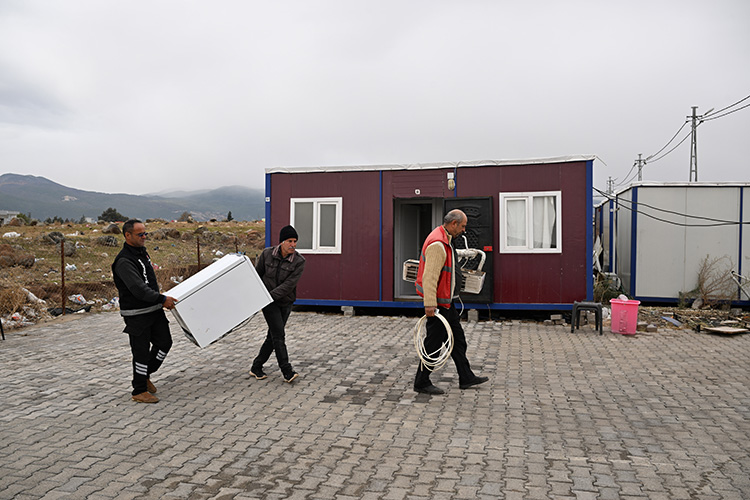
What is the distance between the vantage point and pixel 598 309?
976 centimetres

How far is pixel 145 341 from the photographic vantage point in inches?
223

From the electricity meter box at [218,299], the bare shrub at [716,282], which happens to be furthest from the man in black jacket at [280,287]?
the bare shrub at [716,282]

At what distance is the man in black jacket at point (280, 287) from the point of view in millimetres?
6363

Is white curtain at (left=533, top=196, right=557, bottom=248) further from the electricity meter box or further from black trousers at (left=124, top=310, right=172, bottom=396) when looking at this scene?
black trousers at (left=124, top=310, right=172, bottom=396)

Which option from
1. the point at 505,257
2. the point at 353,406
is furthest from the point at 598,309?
the point at 353,406

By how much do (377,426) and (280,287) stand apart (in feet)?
6.90

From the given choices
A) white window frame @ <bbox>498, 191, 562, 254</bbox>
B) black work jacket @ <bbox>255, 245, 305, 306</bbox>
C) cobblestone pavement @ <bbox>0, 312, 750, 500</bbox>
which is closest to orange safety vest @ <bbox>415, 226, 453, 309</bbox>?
cobblestone pavement @ <bbox>0, 312, 750, 500</bbox>

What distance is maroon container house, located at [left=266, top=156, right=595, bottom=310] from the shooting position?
10648mm

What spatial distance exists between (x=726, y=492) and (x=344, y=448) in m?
2.63

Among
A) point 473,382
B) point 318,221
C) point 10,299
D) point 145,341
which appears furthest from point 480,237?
point 10,299

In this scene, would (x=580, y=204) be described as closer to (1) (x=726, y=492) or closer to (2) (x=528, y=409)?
(2) (x=528, y=409)

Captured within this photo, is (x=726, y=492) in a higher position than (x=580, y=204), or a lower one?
lower

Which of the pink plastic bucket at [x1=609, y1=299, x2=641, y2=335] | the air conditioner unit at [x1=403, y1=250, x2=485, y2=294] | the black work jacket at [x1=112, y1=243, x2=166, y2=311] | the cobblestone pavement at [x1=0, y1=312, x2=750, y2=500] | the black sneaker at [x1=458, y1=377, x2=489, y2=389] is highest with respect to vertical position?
the black work jacket at [x1=112, y1=243, x2=166, y2=311]

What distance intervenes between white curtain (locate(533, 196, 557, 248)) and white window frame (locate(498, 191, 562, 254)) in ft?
0.19
